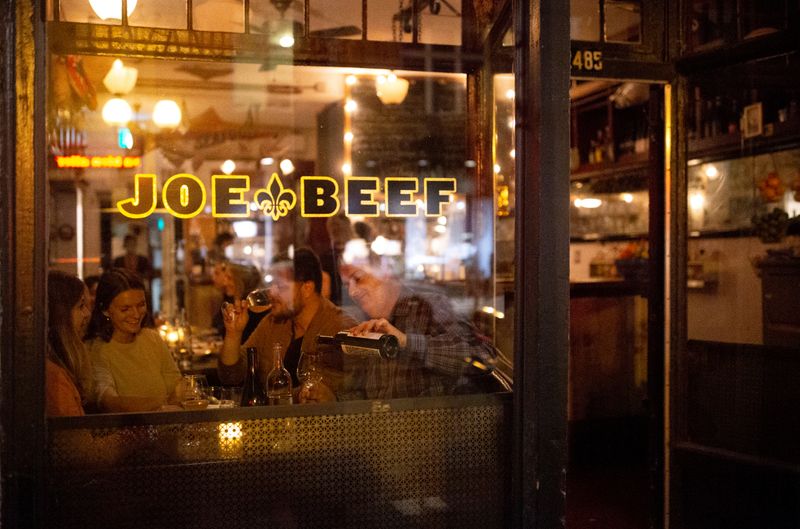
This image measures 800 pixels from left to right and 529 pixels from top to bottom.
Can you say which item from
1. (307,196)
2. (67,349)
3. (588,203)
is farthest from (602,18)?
(588,203)

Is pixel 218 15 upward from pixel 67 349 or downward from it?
upward

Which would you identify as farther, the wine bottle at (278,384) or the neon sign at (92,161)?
the neon sign at (92,161)

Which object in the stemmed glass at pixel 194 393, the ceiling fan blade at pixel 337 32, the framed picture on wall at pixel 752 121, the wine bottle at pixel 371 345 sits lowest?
the stemmed glass at pixel 194 393

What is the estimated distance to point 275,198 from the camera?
4113 mm

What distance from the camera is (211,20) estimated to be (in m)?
3.72

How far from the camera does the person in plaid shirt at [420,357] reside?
348 centimetres

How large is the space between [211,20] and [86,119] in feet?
21.9

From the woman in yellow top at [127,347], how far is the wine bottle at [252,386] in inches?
13.6

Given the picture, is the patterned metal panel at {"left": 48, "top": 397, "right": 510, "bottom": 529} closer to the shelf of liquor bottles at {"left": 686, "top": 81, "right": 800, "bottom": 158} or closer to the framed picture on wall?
the shelf of liquor bottles at {"left": 686, "top": 81, "right": 800, "bottom": 158}

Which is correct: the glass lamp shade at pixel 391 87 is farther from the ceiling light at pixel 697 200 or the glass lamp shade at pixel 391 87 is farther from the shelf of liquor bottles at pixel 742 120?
the ceiling light at pixel 697 200

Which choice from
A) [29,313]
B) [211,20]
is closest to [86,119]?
[211,20]

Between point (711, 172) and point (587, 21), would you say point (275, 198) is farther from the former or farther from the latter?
point (711, 172)

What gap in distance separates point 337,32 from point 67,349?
212 centimetres

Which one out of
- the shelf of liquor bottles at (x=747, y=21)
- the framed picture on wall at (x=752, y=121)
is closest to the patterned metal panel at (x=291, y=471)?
the shelf of liquor bottles at (x=747, y=21)
